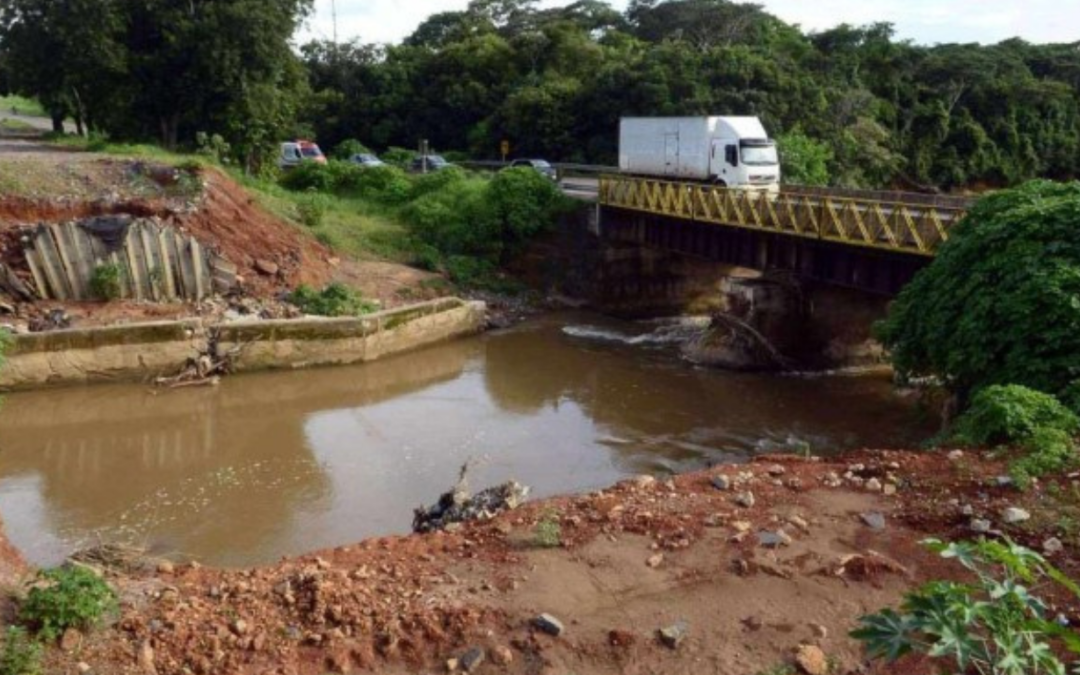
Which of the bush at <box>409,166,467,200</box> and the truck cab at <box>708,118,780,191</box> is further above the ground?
the truck cab at <box>708,118,780,191</box>

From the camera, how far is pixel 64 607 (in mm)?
8508

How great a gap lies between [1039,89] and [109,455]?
56.7 m

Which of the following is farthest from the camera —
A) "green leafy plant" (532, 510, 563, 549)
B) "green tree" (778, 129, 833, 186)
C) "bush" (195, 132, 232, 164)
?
"green tree" (778, 129, 833, 186)

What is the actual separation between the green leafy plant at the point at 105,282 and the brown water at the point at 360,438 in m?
3.23

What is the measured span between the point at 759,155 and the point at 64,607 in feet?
87.4

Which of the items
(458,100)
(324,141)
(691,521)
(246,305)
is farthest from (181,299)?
(324,141)

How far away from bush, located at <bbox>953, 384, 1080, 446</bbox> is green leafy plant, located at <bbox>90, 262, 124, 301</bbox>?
2007cm

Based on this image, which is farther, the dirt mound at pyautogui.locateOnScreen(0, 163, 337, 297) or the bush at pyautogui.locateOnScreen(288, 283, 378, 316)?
the bush at pyautogui.locateOnScreen(288, 283, 378, 316)

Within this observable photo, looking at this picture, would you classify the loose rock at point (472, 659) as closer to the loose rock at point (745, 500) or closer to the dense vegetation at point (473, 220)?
the loose rock at point (745, 500)

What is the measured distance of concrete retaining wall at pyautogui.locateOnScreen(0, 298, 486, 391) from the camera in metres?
21.9

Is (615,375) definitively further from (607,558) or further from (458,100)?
(458,100)

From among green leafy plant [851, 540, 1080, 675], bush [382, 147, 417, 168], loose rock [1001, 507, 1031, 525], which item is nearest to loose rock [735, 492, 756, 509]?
loose rock [1001, 507, 1031, 525]

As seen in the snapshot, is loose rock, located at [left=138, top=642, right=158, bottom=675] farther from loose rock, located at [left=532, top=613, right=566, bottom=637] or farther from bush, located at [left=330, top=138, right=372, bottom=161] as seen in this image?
bush, located at [left=330, top=138, right=372, bottom=161]

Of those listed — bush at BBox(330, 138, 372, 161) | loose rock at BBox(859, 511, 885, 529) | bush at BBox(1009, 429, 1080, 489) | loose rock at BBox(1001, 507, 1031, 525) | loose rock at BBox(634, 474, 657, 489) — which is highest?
bush at BBox(330, 138, 372, 161)
